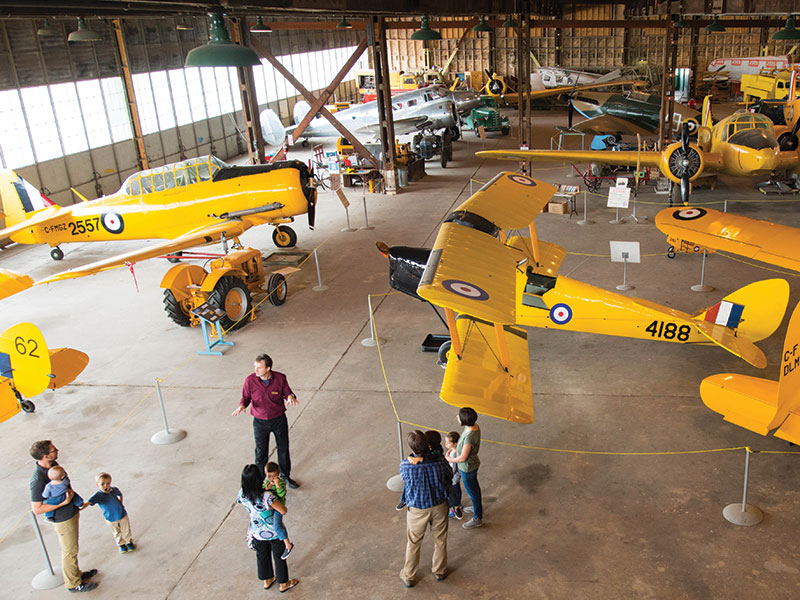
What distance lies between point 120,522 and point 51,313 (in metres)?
7.64

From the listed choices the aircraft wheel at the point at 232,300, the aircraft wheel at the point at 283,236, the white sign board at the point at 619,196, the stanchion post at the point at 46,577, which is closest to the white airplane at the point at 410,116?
the aircraft wheel at the point at 283,236

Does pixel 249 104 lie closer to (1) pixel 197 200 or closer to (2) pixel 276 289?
(1) pixel 197 200

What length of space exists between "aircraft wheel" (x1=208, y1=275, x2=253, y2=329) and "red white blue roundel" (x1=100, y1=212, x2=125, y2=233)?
3.84m

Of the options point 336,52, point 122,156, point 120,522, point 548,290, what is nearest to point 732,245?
point 548,290

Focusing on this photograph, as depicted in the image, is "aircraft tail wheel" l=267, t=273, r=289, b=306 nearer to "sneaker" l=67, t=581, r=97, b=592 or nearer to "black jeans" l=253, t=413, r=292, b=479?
"black jeans" l=253, t=413, r=292, b=479

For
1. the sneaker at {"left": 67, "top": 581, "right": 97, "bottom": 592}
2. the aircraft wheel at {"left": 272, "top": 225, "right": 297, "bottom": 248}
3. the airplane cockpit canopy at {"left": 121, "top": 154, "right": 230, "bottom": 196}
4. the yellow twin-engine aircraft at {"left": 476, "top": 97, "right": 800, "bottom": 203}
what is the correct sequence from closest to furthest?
the sneaker at {"left": 67, "top": 581, "right": 97, "bottom": 592} → the airplane cockpit canopy at {"left": 121, "top": 154, "right": 230, "bottom": 196} → the yellow twin-engine aircraft at {"left": 476, "top": 97, "right": 800, "bottom": 203} → the aircraft wheel at {"left": 272, "top": 225, "right": 297, "bottom": 248}

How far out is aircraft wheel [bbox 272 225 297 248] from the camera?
1523cm

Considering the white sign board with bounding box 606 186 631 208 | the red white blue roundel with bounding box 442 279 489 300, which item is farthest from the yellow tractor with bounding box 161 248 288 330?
the white sign board with bounding box 606 186 631 208

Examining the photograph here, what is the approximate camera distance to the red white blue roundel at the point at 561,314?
8.62m

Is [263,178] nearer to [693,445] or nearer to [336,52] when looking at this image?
[693,445]

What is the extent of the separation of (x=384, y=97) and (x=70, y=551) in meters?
16.1

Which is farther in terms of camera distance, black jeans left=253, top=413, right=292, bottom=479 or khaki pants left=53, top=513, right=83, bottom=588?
black jeans left=253, top=413, right=292, bottom=479

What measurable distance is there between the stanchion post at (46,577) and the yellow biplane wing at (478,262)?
4.22m

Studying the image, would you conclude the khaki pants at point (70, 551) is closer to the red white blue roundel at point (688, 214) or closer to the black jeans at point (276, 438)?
the black jeans at point (276, 438)
